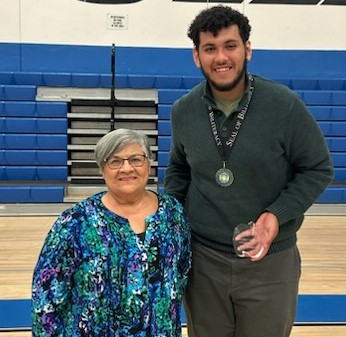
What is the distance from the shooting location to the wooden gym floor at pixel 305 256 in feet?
10.4

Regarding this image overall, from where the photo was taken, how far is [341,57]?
6809mm

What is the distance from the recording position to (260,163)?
144 cm

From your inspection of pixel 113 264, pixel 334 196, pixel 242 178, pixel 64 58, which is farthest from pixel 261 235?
pixel 64 58

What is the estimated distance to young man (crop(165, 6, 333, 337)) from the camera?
1.39 metres

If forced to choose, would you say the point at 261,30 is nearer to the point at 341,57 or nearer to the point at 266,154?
the point at 341,57

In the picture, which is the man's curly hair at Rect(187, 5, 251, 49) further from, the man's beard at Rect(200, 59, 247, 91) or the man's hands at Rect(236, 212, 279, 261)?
the man's hands at Rect(236, 212, 279, 261)

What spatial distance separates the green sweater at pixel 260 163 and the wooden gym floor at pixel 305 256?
53.9 inches

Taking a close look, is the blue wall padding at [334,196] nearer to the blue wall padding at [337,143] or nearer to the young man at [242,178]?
the blue wall padding at [337,143]

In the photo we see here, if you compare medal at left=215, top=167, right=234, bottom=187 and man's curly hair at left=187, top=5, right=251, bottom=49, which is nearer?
man's curly hair at left=187, top=5, right=251, bottom=49

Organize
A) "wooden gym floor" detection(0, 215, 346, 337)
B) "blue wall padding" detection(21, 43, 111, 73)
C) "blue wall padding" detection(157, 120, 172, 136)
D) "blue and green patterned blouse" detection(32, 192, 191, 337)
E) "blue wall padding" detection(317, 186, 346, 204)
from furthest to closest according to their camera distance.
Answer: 1. "blue wall padding" detection(21, 43, 111, 73)
2. "blue wall padding" detection(157, 120, 172, 136)
3. "blue wall padding" detection(317, 186, 346, 204)
4. "wooden gym floor" detection(0, 215, 346, 337)
5. "blue and green patterned blouse" detection(32, 192, 191, 337)

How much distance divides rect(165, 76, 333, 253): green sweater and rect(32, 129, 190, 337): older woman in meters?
0.17

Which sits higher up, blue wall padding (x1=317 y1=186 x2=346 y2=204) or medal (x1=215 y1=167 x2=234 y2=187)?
medal (x1=215 y1=167 x2=234 y2=187)

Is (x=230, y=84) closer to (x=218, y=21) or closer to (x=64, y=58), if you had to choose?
(x=218, y=21)

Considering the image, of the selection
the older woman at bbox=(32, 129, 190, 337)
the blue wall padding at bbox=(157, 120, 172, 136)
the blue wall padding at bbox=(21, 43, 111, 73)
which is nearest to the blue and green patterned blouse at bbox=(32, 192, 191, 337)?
the older woman at bbox=(32, 129, 190, 337)
